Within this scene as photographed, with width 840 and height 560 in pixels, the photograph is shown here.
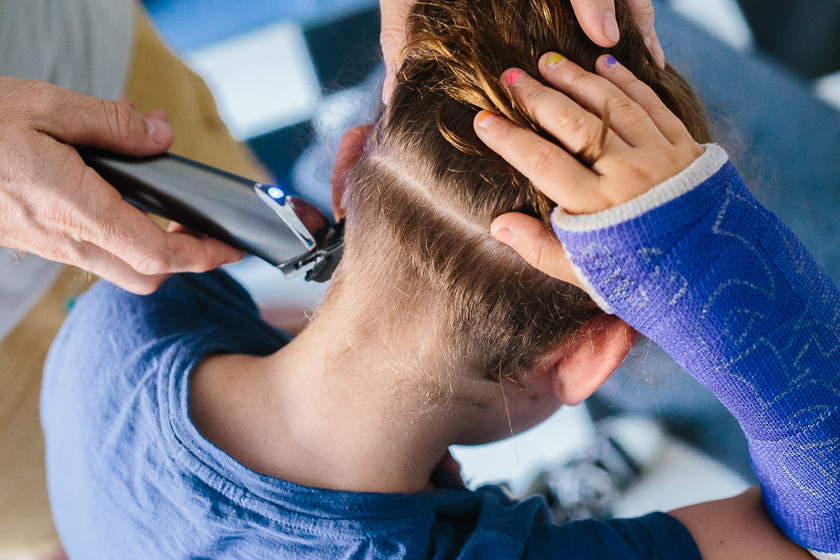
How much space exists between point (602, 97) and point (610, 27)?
0.07m

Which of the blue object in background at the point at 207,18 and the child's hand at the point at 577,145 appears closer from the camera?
the child's hand at the point at 577,145

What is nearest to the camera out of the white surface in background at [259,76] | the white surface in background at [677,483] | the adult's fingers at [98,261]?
the adult's fingers at [98,261]

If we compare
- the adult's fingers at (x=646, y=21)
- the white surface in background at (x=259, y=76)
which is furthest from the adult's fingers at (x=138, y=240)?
the white surface in background at (x=259, y=76)

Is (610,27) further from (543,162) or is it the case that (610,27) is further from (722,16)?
(722,16)

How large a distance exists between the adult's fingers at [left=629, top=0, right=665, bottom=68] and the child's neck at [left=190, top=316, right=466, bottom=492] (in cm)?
38

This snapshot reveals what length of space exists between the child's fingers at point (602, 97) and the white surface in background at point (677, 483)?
899mm

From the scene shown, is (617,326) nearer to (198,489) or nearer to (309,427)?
(309,427)

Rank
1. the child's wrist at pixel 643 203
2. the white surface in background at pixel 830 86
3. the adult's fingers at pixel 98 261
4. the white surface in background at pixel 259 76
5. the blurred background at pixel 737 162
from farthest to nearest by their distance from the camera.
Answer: the white surface in background at pixel 259 76
the white surface in background at pixel 830 86
the blurred background at pixel 737 162
the adult's fingers at pixel 98 261
the child's wrist at pixel 643 203

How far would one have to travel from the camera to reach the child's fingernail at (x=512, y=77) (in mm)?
444

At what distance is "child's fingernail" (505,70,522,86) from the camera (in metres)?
0.44

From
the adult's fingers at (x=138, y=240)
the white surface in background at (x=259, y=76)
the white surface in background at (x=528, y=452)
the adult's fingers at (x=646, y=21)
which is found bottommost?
the white surface in background at (x=528, y=452)

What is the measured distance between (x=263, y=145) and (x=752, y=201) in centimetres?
139

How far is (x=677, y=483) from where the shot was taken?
1.14m

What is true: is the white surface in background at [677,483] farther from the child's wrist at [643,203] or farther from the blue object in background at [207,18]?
the blue object in background at [207,18]
